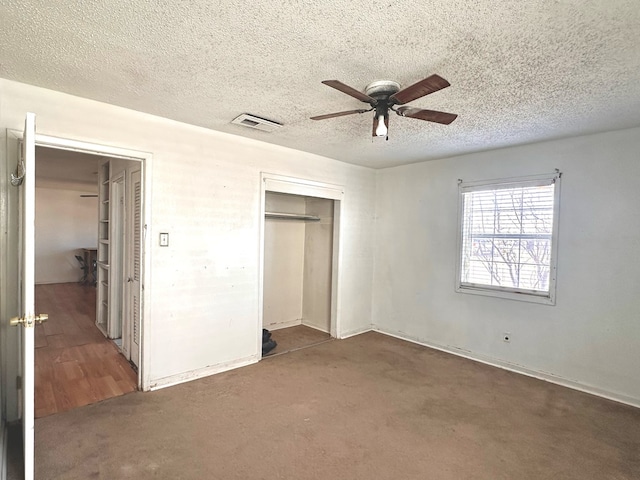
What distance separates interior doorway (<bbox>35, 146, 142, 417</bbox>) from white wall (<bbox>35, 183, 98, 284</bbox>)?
23 cm

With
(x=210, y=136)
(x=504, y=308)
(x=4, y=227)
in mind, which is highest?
(x=210, y=136)

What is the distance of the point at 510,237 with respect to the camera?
3.70m

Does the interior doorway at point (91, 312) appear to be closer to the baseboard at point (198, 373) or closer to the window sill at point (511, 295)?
the baseboard at point (198, 373)

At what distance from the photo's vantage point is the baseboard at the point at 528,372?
118 inches

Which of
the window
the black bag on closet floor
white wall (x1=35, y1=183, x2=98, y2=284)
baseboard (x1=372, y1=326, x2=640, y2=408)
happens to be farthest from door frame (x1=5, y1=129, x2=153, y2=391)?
white wall (x1=35, y1=183, x2=98, y2=284)

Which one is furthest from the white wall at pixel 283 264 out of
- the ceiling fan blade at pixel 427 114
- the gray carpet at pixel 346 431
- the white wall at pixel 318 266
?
the ceiling fan blade at pixel 427 114

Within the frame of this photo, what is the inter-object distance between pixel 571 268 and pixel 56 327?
645cm

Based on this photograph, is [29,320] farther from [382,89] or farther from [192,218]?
[382,89]

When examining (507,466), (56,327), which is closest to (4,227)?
(56,327)

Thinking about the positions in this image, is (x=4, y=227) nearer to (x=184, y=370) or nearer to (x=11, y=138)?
(x=11, y=138)

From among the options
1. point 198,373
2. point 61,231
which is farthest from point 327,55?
point 61,231

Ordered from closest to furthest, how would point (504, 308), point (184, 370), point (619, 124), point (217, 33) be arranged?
point (217, 33) → point (619, 124) → point (184, 370) → point (504, 308)

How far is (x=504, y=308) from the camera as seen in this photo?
3727 mm

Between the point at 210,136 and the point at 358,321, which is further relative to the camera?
the point at 358,321
